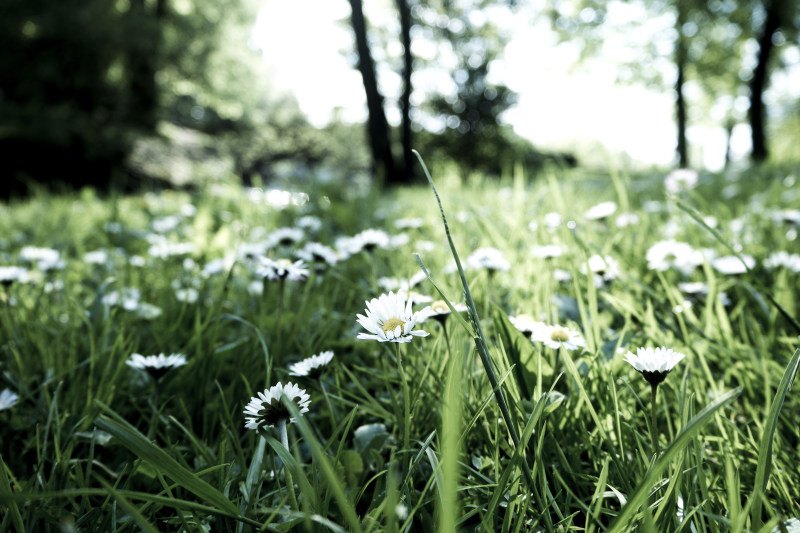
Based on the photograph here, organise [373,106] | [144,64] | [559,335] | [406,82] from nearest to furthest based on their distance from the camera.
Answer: [559,335] < [373,106] < [406,82] < [144,64]

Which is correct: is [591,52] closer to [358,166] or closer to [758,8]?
[758,8]

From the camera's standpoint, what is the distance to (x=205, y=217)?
2.51m

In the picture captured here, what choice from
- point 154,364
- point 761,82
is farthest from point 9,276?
point 761,82

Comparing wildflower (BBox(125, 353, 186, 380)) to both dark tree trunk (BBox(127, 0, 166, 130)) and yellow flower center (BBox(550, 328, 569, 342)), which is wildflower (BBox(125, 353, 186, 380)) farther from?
dark tree trunk (BBox(127, 0, 166, 130))

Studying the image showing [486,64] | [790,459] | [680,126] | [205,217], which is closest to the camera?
[790,459]

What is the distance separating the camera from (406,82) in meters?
9.16

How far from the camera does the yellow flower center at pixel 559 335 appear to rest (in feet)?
2.41

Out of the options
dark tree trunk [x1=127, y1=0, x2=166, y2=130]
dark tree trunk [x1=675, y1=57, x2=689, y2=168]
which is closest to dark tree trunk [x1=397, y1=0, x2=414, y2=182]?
dark tree trunk [x1=127, y1=0, x2=166, y2=130]

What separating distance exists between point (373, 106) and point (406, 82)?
2941mm

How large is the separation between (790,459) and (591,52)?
54.2 feet

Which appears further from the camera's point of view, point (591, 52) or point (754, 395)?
point (591, 52)

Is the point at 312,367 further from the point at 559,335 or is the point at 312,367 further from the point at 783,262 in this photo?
the point at 783,262

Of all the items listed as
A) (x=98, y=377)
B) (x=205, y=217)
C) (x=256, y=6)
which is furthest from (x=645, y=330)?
(x=256, y=6)

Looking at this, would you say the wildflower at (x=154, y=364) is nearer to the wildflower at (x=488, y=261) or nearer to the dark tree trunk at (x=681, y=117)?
the wildflower at (x=488, y=261)
